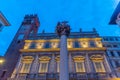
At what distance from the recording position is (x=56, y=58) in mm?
33062

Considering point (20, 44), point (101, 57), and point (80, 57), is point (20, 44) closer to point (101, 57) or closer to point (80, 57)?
point (80, 57)

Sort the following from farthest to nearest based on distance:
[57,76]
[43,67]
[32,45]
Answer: [32,45]
[43,67]
[57,76]

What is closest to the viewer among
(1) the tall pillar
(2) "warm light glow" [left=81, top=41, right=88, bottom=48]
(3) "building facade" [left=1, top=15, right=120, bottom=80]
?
(1) the tall pillar

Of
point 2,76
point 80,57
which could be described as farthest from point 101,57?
point 2,76

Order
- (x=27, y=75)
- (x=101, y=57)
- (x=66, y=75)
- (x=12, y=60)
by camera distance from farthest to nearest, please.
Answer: (x=12, y=60)
(x=101, y=57)
(x=27, y=75)
(x=66, y=75)

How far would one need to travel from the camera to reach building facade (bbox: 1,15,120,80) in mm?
29656

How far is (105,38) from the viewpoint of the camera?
46.1 m

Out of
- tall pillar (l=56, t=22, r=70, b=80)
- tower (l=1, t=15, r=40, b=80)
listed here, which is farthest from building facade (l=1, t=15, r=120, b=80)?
tall pillar (l=56, t=22, r=70, b=80)

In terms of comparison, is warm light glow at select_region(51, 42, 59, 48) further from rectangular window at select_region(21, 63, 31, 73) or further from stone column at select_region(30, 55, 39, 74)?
rectangular window at select_region(21, 63, 31, 73)

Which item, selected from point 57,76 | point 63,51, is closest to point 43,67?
point 57,76

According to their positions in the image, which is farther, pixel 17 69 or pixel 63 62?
pixel 17 69

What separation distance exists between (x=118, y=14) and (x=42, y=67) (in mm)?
17314

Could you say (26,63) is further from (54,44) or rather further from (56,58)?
(54,44)

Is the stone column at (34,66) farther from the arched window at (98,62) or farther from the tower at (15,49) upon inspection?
the arched window at (98,62)
